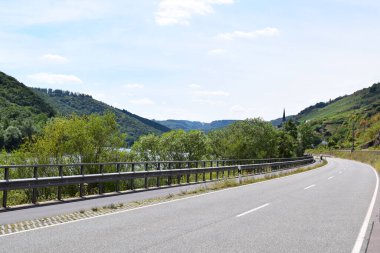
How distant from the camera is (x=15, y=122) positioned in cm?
9044

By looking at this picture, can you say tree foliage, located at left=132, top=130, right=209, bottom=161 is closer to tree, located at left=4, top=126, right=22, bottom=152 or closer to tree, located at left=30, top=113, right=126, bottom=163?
tree, located at left=4, top=126, right=22, bottom=152

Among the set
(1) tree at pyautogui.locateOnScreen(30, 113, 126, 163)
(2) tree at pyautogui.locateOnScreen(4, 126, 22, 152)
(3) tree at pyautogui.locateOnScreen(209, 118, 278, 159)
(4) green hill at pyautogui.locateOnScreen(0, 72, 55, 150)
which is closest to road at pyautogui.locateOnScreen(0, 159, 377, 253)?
(1) tree at pyautogui.locateOnScreen(30, 113, 126, 163)

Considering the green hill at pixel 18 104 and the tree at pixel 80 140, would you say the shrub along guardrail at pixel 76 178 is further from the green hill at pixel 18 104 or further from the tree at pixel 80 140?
the green hill at pixel 18 104

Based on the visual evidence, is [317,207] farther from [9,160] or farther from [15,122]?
[15,122]

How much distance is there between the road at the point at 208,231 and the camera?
296 inches

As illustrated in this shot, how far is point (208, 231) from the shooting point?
9102 millimetres

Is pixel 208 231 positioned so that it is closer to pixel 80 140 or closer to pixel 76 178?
pixel 76 178

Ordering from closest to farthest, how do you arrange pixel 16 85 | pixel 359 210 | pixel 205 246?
pixel 205 246 → pixel 359 210 → pixel 16 85

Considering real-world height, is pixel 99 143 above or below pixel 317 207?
above

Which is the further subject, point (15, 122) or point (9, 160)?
point (15, 122)

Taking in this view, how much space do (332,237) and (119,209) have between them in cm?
642

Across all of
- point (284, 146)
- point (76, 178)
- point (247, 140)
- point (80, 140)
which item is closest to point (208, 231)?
point (76, 178)

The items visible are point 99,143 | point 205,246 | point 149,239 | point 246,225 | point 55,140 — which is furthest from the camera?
point 99,143

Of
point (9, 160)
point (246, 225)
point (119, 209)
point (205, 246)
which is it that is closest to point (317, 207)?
point (246, 225)
